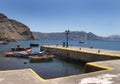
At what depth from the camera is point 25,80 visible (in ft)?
31.9

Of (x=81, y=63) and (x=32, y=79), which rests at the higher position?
(x=32, y=79)

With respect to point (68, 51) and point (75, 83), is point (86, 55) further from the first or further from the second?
point (75, 83)

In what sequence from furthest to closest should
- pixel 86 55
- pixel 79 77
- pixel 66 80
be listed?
pixel 86 55
pixel 79 77
pixel 66 80

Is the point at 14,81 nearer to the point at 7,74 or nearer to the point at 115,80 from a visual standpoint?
the point at 7,74

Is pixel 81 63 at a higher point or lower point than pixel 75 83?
lower

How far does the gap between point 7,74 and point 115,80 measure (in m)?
6.65

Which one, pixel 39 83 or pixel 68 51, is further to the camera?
pixel 68 51

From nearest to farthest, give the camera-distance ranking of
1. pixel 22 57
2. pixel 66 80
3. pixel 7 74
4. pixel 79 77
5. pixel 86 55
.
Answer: pixel 66 80, pixel 79 77, pixel 7 74, pixel 86 55, pixel 22 57

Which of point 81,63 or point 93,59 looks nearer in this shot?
point 93,59

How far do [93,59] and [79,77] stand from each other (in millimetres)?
16079

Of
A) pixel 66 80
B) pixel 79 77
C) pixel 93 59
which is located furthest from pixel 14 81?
pixel 93 59

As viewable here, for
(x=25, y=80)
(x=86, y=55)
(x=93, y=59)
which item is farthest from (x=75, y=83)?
(x=86, y=55)

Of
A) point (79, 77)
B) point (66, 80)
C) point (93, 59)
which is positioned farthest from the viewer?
point (93, 59)

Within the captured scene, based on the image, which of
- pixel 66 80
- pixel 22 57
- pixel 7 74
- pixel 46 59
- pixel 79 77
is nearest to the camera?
pixel 66 80
